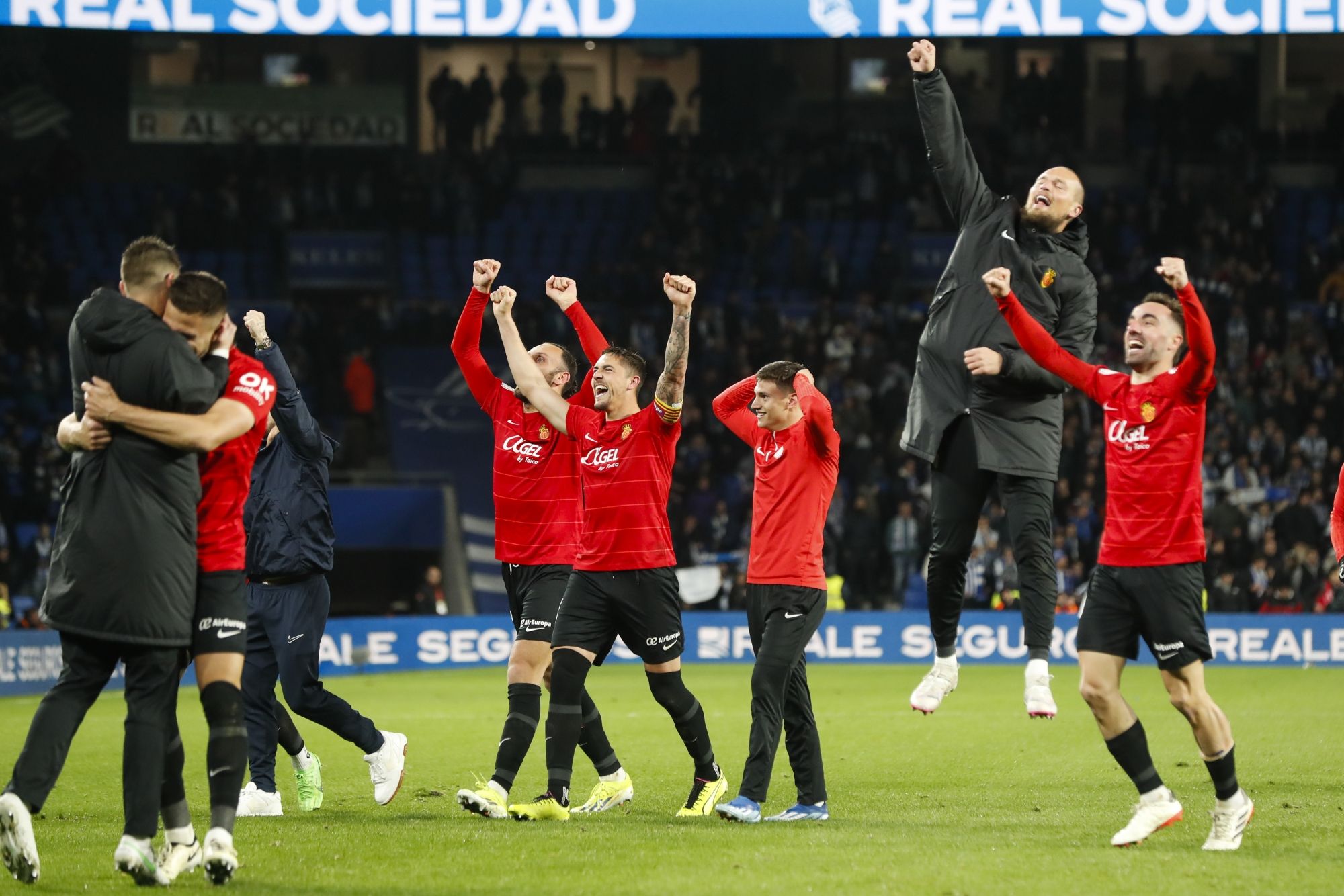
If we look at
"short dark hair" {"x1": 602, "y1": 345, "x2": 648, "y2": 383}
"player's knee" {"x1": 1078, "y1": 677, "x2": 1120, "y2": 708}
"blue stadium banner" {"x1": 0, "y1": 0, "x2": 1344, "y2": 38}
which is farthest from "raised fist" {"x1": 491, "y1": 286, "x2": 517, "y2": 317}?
"blue stadium banner" {"x1": 0, "y1": 0, "x2": 1344, "y2": 38}

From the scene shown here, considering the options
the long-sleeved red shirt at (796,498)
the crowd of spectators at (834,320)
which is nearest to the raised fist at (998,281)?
the long-sleeved red shirt at (796,498)

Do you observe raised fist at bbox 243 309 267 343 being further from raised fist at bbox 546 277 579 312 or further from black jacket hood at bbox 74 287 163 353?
black jacket hood at bbox 74 287 163 353

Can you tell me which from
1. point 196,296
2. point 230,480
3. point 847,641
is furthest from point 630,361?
point 847,641

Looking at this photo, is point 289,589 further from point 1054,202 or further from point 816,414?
point 1054,202

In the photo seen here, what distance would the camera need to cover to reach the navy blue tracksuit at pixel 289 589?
9.34 metres

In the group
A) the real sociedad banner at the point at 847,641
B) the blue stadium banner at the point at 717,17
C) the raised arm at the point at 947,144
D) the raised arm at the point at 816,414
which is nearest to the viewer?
the raised arm at the point at 947,144

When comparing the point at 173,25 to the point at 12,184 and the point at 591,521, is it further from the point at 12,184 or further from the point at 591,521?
the point at 591,521

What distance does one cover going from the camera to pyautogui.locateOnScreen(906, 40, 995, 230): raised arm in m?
8.41

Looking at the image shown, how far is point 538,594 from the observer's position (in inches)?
372

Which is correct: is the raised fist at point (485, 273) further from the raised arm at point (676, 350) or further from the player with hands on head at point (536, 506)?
the raised arm at point (676, 350)

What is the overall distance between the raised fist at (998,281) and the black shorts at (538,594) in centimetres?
305

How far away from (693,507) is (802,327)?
17.3ft

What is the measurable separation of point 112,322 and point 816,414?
A: 11.9ft

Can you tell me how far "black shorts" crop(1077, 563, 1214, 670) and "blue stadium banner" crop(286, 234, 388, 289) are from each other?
80.1 feet
